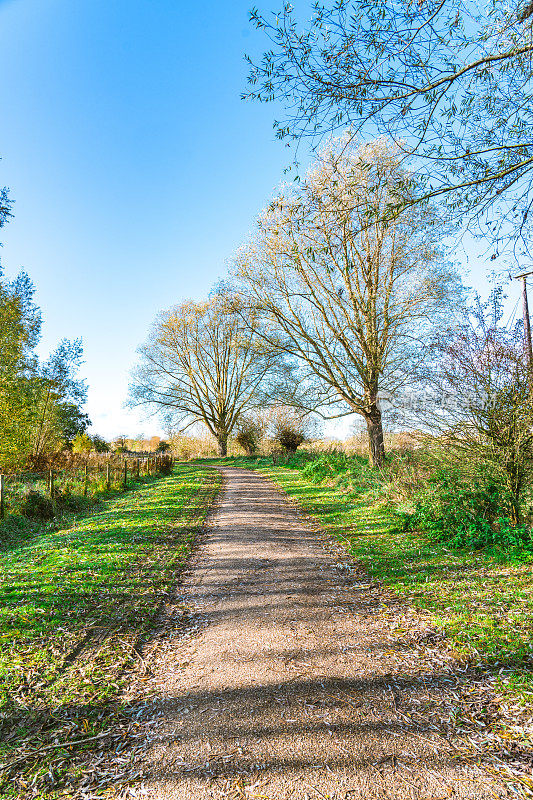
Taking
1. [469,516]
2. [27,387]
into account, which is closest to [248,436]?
[27,387]

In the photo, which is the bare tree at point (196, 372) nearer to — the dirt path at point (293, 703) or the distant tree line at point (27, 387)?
the distant tree line at point (27, 387)

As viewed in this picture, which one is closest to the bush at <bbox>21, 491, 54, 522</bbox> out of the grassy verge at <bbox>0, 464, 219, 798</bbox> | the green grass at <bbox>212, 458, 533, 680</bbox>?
the grassy verge at <bbox>0, 464, 219, 798</bbox>

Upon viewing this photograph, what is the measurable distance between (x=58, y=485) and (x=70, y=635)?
321 inches

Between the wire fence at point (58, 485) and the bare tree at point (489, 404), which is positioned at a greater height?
the bare tree at point (489, 404)

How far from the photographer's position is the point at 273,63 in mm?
4789

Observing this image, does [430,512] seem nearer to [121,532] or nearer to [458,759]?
[458,759]

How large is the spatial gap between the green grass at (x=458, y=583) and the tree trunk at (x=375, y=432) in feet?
14.7

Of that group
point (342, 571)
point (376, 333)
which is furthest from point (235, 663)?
point (376, 333)

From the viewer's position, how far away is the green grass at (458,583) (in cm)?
359

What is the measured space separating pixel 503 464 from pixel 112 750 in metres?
5.92

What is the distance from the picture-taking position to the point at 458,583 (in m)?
5.00

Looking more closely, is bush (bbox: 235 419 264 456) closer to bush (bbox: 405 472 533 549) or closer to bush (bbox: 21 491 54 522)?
bush (bbox: 21 491 54 522)

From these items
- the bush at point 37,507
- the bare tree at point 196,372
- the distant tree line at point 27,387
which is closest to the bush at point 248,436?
the bare tree at point 196,372

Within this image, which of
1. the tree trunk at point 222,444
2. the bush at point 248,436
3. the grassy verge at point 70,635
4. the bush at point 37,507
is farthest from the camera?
the tree trunk at point 222,444
